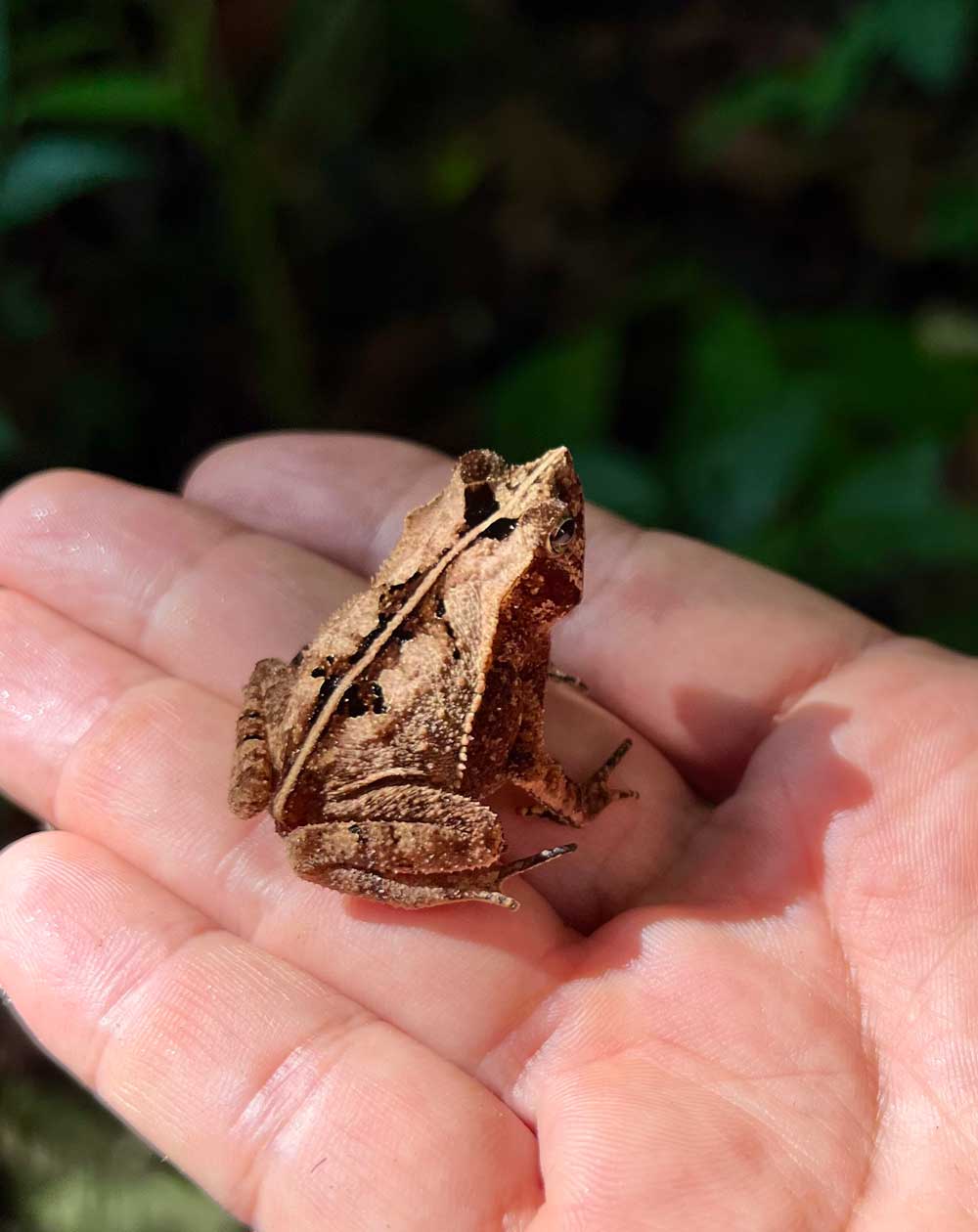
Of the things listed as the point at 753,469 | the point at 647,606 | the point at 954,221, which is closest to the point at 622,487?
the point at 753,469

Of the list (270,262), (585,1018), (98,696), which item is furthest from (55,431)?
(585,1018)

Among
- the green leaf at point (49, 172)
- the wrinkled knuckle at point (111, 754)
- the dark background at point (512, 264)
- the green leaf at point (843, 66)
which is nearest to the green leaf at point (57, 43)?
the dark background at point (512, 264)

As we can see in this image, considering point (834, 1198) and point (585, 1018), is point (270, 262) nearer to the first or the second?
point (585, 1018)

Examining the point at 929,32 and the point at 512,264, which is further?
the point at 512,264

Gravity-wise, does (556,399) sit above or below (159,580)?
above

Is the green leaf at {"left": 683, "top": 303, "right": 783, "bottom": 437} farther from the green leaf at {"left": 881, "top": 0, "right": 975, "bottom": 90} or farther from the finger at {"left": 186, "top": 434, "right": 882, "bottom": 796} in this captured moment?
the finger at {"left": 186, "top": 434, "right": 882, "bottom": 796}

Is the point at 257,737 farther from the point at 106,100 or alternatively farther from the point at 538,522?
the point at 106,100

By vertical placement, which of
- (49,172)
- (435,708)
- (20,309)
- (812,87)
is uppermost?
(812,87)

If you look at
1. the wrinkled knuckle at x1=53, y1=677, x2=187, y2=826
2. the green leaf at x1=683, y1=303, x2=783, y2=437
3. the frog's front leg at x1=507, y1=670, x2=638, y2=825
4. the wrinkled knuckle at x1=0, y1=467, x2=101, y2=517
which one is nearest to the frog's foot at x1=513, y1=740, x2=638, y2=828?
the frog's front leg at x1=507, y1=670, x2=638, y2=825
